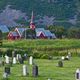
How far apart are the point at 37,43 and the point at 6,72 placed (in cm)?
4788

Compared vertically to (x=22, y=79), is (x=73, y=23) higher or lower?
lower

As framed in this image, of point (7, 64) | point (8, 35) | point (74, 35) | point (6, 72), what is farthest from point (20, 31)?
point (6, 72)

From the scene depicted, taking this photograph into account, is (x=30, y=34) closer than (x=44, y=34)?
Yes

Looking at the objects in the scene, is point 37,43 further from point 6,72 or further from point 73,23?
point 73,23

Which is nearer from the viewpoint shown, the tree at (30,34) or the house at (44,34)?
the tree at (30,34)

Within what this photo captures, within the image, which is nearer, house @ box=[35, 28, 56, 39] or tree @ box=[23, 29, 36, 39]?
tree @ box=[23, 29, 36, 39]

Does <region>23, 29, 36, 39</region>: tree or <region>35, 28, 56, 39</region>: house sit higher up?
<region>23, 29, 36, 39</region>: tree

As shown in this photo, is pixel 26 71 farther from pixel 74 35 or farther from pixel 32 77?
pixel 74 35

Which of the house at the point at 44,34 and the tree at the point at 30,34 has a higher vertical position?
the tree at the point at 30,34

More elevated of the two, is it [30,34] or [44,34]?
[30,34]

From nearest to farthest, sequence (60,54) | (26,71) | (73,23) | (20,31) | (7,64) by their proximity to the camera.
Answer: (26,71)
(7,64)
(60,54)
(20,31)
(73,23)

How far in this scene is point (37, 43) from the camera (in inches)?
3243

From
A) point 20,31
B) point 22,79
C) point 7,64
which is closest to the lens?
point 22,79

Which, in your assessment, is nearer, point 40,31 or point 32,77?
point 32,77
